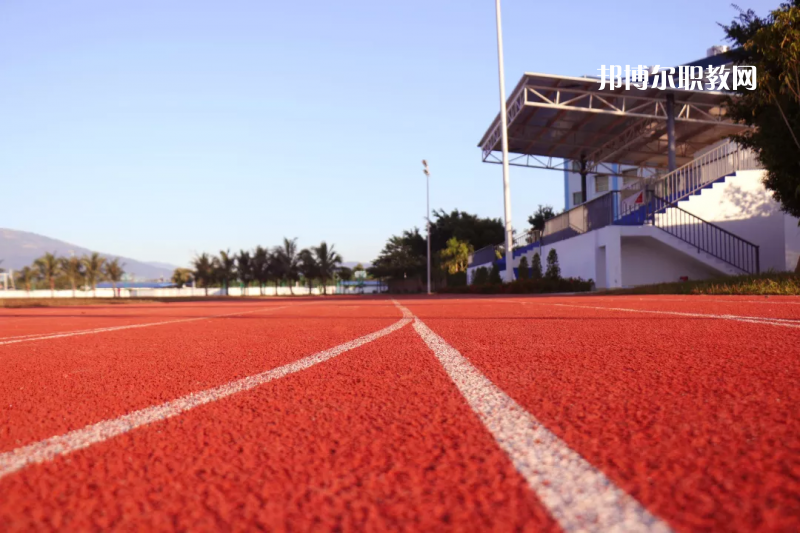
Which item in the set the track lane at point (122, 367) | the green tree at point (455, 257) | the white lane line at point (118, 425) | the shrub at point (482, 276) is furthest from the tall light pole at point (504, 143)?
the green tree at point (455, 257)

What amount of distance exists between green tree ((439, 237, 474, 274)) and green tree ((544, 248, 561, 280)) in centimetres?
3145

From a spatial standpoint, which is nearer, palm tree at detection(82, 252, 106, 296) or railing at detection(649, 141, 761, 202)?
railing at detection(649, 141, 761, 202)

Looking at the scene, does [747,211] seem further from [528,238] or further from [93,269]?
[93,269]

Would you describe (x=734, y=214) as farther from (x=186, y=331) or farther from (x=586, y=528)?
(x=586, y=528)

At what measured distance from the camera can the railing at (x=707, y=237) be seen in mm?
18328

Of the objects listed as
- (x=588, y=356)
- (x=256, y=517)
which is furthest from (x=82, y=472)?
(x=588, y=356)

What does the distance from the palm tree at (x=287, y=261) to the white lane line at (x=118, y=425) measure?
79.1 meters

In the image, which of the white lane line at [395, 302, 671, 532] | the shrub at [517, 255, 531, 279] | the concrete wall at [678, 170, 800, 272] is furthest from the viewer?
→ the shrub at [517, 255, 531, 279]

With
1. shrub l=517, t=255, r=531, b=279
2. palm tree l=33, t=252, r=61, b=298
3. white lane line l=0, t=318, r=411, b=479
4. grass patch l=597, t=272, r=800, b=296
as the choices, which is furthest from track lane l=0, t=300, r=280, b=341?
palm tree l=33, t=252, r=61, b=298

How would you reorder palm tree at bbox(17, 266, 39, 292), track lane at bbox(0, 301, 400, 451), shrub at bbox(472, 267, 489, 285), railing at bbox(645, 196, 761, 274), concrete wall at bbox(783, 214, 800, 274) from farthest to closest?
palm tree at bbox(17, 266, 39, 292) < shrub at bbox(472, 267, 489, 285) < railing at bbox(645, 196, 761, 274) < concrete wall at bbox(783, 214, 800, 274) < track lane at bbox(0, 301, 400, 451)

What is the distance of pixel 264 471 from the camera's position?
1565 mm

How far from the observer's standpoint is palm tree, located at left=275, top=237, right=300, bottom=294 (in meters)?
81.2

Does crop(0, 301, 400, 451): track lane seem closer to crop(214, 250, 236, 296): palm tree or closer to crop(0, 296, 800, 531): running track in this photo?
crop(0, 296, 800, 531): running track

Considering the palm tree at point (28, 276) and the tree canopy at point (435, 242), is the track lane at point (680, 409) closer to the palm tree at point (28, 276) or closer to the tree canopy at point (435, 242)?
the tree canopy at point (435, 242)
